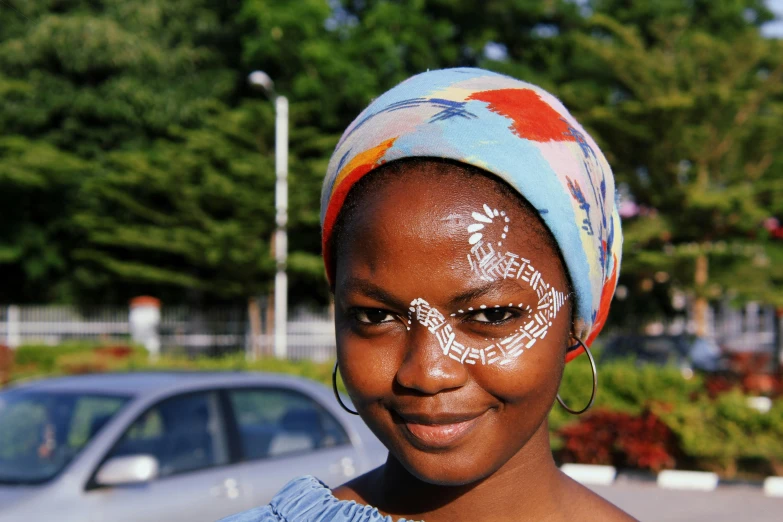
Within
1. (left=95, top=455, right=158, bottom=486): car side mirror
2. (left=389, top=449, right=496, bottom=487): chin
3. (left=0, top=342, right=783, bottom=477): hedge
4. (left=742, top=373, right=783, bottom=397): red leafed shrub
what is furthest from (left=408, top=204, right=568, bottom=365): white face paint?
(left=742, top=373, right=783, bottom=397): red leafed shrub

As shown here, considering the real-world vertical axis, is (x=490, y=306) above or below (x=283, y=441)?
above

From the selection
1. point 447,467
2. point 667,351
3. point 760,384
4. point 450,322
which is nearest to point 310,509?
point 447,467

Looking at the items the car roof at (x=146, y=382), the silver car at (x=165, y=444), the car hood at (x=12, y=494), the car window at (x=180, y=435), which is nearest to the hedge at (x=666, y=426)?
the car roof at (x=146, y=382)

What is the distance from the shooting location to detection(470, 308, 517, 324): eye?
1.32 m

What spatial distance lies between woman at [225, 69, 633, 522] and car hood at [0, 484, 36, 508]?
4.08 metres

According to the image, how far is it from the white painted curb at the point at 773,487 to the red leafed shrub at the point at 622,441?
992mm

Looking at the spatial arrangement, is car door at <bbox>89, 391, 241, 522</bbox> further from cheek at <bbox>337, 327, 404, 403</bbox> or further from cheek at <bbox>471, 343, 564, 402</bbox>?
cheek at <bbox>471, 343, 564, 402</bbox>

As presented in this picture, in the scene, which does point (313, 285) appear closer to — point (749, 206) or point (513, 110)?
point (749, 206)

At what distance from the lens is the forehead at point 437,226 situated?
4.17ft

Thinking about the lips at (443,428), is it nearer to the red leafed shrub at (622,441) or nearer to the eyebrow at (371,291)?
the eyebrow at (371,291)

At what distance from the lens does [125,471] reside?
17.3ft

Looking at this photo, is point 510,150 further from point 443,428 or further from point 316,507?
point 316,507

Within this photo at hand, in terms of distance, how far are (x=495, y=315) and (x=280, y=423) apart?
5.17m

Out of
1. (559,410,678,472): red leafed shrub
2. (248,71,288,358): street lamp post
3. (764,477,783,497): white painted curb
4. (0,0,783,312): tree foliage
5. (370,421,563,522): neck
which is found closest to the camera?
(370,421,563,522): neck
